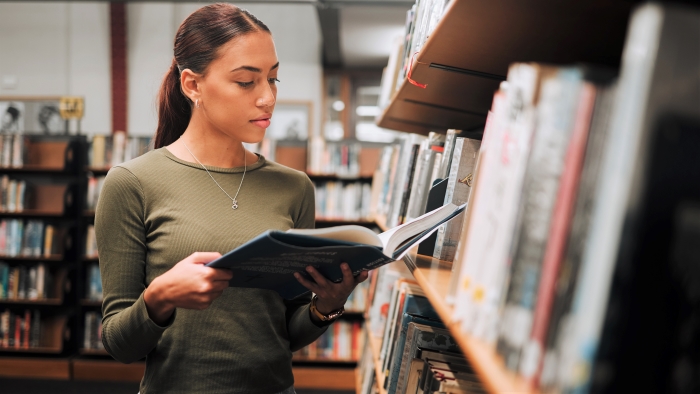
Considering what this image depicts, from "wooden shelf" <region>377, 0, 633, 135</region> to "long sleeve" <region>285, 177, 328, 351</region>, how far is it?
0.41 m

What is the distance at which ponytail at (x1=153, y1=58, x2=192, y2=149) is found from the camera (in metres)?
1.39

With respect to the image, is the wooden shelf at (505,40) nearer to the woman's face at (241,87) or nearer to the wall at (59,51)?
the woman's face at (241,87)

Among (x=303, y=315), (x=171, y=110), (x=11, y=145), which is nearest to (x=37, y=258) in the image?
(x=11, y=145)

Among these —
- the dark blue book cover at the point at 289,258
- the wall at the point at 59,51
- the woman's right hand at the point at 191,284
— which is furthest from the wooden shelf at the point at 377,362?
the wall at the point at 59,51

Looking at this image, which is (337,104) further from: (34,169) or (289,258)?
(289,258)

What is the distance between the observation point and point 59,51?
236 inches

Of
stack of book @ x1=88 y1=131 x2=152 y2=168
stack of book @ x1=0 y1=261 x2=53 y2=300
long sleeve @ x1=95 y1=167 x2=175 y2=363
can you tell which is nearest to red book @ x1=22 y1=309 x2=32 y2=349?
stack of book @ x1=0 y1=261 x2=53 y2=300

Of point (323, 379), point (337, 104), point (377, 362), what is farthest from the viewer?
point (337, 104)

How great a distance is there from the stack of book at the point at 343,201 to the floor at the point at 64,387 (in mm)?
1391

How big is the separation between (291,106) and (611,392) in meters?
6.08

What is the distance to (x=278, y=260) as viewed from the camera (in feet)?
2.82

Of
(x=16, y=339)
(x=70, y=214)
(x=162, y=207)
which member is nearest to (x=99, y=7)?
(x=70, y=214)

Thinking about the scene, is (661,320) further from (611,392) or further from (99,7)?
(99,7)

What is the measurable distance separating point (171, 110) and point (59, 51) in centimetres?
557
